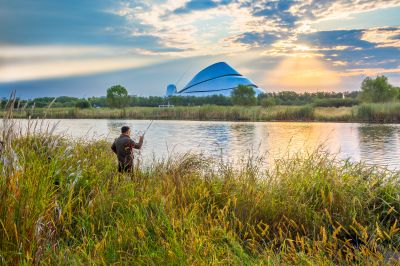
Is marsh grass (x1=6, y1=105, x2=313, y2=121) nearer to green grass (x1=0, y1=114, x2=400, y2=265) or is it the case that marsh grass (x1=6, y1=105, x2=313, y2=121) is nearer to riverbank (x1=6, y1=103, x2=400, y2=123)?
riverbank (x1=6, y1=103, x2=400, y2=123)

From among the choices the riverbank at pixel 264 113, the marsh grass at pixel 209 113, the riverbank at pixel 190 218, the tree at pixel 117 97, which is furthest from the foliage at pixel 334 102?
the riverbank at pixel 190 218

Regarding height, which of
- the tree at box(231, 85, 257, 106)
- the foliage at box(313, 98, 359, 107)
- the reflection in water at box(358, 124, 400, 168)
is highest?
the tree at box(231, 85, 257, 106)

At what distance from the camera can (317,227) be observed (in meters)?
5.06

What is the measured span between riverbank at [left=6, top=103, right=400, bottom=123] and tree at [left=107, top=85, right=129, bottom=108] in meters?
7.88

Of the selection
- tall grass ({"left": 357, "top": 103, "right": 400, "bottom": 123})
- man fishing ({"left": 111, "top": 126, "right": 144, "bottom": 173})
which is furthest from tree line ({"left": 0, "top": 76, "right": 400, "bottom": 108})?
man fishing ({"left": 111, "top": 126, "right": 144, "bottom": 173})

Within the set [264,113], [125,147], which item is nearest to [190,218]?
[125,147]

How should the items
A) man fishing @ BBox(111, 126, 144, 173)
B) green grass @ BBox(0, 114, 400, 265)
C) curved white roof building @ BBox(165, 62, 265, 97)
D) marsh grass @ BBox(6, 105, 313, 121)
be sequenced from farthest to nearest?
curved white roof building @ BBox(165, 62, 265, 97)
marsh grass @ BBox(6, 105, 313, 121)
man fishing @ BBox(111, 126, 144, 173)
green grass @ BBox(0, 114, 400, 265)

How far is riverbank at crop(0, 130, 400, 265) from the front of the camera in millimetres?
2996

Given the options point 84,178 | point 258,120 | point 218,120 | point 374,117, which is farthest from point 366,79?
point 84,178

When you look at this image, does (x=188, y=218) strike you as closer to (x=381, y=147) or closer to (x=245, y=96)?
(x=381, y=147)

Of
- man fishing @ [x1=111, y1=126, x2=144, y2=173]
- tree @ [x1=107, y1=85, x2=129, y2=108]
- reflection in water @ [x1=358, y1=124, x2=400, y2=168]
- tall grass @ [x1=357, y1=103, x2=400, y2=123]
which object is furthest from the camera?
tree @ [x1=107, y1=85, x2=129, y2=108]

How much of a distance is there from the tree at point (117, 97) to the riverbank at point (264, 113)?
788 cm

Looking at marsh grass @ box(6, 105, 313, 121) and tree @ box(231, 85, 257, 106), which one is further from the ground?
tree @ box(231, 85, 257, 106)

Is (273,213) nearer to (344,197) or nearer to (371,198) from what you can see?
(344,197)
